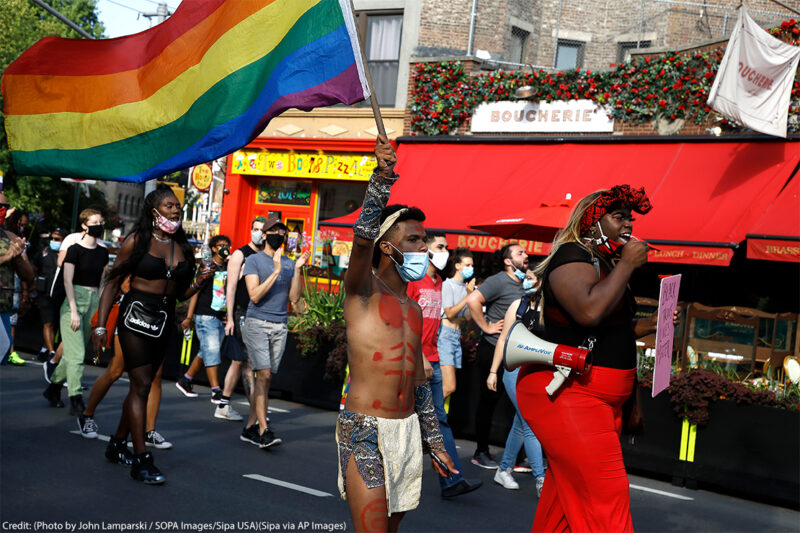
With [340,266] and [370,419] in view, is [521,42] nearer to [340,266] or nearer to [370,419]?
[340,266]

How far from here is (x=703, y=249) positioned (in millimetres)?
14531

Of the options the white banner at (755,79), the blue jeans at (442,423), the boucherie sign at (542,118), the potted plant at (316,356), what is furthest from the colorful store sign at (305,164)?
the blue jeans at (442,423)

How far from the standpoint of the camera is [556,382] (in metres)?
4.07

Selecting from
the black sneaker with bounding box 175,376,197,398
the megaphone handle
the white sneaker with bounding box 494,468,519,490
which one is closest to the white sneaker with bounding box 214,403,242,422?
the black sneaker with bounding box 175,376,197,398

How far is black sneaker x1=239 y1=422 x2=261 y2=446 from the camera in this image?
344 inches

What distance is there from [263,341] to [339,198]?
13.1 meters

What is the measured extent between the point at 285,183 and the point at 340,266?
9.78ft

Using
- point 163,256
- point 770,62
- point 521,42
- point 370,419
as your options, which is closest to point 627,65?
point 770,62

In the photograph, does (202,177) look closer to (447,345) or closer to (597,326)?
(447,345)

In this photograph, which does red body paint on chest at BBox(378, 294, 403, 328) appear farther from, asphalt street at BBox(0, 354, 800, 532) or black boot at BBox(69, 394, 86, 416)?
black boot at BBox(69, 394, 86, 416)

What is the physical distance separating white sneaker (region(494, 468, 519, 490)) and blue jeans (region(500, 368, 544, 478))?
43 mm

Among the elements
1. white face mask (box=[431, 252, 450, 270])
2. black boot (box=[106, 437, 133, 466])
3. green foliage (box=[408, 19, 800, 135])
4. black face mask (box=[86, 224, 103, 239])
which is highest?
green foliage (box=[408, 19, 800, 135])

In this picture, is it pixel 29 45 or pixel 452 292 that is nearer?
pixel 452 292

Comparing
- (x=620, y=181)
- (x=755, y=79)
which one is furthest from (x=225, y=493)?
(x=620, y=181)
